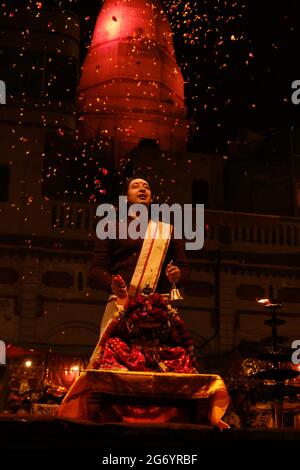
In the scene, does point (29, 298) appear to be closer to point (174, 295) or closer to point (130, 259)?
point (130, 259)

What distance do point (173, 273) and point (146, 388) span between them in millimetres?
1156

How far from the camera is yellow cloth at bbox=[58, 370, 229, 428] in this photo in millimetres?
5609

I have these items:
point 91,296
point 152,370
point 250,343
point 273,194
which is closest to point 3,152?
point 91,296

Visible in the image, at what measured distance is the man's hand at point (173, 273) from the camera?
645 cm

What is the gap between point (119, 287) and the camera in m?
6.29

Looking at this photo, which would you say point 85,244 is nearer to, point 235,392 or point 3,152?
point 3,152

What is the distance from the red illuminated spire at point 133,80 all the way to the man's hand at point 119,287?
2050 cm

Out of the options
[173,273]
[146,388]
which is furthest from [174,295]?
[146,388]

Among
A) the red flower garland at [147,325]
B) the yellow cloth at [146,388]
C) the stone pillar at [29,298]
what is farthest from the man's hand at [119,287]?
the stone pillar at [29,298]

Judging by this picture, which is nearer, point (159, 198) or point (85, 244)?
point (85, 244)

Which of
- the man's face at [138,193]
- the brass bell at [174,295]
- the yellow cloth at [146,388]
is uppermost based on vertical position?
the man's face at [138,193]

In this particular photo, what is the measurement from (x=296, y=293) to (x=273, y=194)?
6.46m

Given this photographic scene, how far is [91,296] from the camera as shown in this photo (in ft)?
59.3

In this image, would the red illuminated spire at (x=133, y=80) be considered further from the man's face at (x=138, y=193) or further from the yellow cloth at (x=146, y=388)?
the yellow cloth at (x=146, y=388)
